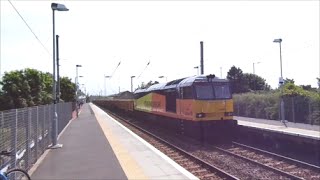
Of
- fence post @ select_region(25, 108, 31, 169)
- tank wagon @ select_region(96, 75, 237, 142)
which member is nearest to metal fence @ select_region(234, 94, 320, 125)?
tank wagon @ select_region(96, 75, 237, 142)

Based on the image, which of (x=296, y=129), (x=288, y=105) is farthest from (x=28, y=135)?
(x=288, y=105)

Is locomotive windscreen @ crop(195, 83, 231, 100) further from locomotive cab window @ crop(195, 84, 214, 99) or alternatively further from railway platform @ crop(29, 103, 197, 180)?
railway platform @ crop(29, 103, 197, 180)

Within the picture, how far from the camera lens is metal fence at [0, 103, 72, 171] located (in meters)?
9.14

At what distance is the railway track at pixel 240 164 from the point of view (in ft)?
45.1

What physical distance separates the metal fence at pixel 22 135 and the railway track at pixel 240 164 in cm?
491

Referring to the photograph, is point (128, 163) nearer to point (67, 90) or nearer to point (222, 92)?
point (222, 92)

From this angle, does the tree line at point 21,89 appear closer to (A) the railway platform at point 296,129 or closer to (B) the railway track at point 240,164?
(B) the railway track at point 240,164

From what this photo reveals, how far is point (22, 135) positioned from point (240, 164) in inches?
304

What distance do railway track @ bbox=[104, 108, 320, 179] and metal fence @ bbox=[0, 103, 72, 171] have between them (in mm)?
4907

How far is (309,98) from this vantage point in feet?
99.4

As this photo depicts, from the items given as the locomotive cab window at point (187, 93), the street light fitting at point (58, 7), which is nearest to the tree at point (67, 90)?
the locomotive cab window at point (187, 93)

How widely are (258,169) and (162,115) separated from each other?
1691 cm

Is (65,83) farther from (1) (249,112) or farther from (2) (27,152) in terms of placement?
(2) (27,152)

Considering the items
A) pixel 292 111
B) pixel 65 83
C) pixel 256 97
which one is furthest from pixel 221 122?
pixel 65 83
